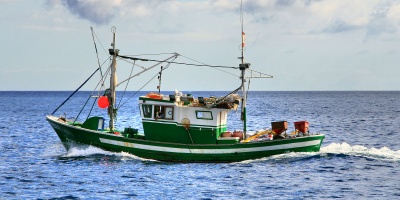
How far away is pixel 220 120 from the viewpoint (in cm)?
3734

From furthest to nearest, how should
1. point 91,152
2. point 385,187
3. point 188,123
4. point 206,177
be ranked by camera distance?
1. point 91,152
2. point 188,123
3. point 206,177
4. point 385,187

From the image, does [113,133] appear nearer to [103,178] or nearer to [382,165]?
[103,178]

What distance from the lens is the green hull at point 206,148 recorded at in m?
36.3

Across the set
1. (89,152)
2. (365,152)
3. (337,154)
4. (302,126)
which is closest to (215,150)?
(302,126)

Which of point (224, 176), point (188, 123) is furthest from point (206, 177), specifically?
point (188, 123)

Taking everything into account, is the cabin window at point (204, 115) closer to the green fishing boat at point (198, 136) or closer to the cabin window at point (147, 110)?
the green fishing boat at point (198, 136)

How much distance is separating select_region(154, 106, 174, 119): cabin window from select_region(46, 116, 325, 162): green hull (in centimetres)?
170

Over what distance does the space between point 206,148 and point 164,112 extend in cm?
353

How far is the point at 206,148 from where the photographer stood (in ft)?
119

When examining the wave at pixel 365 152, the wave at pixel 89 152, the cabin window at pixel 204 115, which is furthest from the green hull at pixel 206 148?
the wave at pixel 365 152

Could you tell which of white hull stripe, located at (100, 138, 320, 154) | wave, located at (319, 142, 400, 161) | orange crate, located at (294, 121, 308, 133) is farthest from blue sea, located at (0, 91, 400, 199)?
orange crate, located at (294, 121, 308, 133)

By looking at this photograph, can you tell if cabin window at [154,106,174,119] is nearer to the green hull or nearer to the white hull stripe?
the green hull

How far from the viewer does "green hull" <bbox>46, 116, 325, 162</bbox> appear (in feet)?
119

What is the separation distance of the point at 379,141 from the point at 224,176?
28.8 metres
